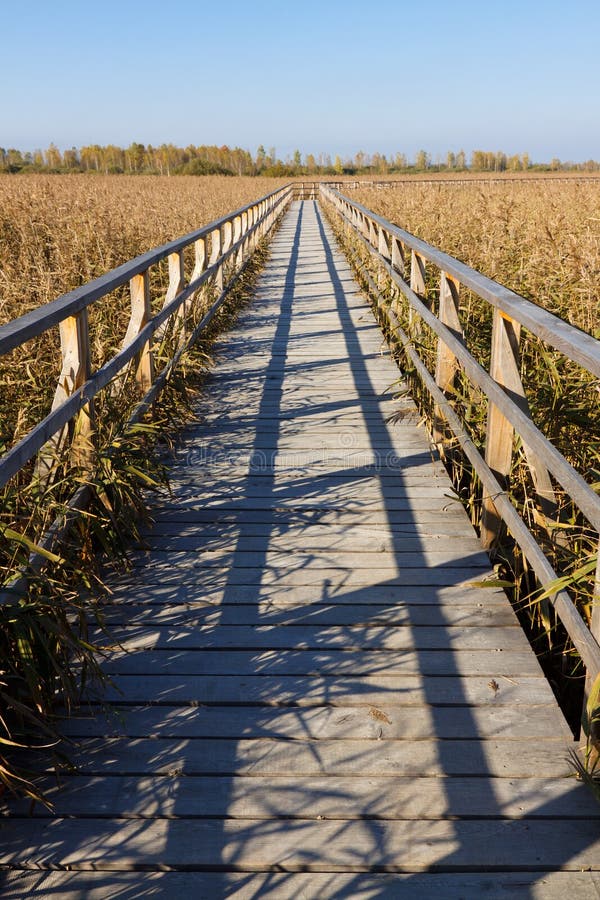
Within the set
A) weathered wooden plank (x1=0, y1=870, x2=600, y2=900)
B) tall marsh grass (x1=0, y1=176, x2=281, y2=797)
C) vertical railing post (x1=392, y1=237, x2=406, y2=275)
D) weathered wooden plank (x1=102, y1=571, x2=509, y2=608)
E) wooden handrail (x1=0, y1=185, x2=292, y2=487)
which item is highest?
vertical railing post (x1=392, y1=237, x2=406, y2=275)

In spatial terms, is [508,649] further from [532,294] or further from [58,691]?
[532,294]

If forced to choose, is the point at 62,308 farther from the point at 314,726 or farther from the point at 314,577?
the point at 314,726

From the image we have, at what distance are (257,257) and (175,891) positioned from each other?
14.1 m

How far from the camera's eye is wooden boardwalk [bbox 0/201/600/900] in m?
1.93

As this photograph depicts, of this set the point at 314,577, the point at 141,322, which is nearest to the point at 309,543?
the point at 314,577

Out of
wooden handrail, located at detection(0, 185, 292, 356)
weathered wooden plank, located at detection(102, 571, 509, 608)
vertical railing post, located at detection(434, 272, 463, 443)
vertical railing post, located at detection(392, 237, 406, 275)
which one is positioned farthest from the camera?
Result: vertical railing post, located at detection(392, 237, 406, 275)

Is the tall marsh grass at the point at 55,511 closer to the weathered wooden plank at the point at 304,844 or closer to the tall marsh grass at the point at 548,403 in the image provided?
the weathered wooden plank at the point at 304,844

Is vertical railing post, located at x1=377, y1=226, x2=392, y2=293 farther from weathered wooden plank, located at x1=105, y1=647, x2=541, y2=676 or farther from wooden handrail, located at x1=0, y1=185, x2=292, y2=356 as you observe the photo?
weathered wooden plank, located at x1=105, y1=647, x2=541, y2=676

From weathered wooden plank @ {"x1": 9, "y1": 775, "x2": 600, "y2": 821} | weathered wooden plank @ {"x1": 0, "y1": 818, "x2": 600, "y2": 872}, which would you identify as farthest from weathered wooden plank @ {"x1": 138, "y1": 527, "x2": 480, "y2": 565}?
weathered wooden plank @ {"x1": 0, "y1": 818, "x2": 600, "y2": 872}

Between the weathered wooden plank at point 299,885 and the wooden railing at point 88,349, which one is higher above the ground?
the wooden railing at point 88,349

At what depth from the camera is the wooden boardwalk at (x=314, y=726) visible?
1.93 meters

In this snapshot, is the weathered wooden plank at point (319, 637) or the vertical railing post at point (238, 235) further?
the vertical railing post at point (238, 235)

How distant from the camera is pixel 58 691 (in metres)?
2.58

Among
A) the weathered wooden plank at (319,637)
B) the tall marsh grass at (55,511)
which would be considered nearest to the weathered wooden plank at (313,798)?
the tall marsh grass at (55,511)
